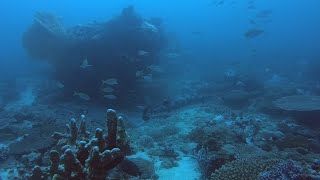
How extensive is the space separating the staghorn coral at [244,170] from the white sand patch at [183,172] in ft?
5.10

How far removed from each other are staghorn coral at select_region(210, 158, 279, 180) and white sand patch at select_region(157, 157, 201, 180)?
5.10ft

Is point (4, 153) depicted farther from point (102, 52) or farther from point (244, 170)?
point (102, 52)

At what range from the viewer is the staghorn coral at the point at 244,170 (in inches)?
240

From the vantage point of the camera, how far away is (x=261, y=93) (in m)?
19.4

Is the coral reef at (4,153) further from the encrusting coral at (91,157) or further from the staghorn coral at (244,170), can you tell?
the staghorn coral at (244,170)

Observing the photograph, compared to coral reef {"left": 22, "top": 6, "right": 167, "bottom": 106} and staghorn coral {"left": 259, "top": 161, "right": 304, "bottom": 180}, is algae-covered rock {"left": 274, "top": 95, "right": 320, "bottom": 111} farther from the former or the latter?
staghorn coral {"left": 259, "top": 161, "right": 304, "bottom": 180}

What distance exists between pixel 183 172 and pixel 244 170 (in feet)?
8.26

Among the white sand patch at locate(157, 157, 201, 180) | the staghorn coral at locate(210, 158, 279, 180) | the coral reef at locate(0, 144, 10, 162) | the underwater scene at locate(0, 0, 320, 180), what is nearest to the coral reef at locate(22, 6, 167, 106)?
the underwater scene at locate(0, 0, 320, 180)

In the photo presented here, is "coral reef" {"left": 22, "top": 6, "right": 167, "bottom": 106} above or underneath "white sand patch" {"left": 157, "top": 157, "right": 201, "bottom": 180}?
above

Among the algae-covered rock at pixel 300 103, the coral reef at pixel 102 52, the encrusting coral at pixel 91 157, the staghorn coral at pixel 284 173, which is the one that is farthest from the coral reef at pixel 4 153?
the algae-covered rock at pixel 300 103

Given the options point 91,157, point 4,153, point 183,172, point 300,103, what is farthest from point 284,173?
point 300,103

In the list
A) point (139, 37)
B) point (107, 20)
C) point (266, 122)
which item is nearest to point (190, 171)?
point (266, 122)

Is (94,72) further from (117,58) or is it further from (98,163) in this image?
(98,163)

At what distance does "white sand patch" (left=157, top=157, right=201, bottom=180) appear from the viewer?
806 centimetres
